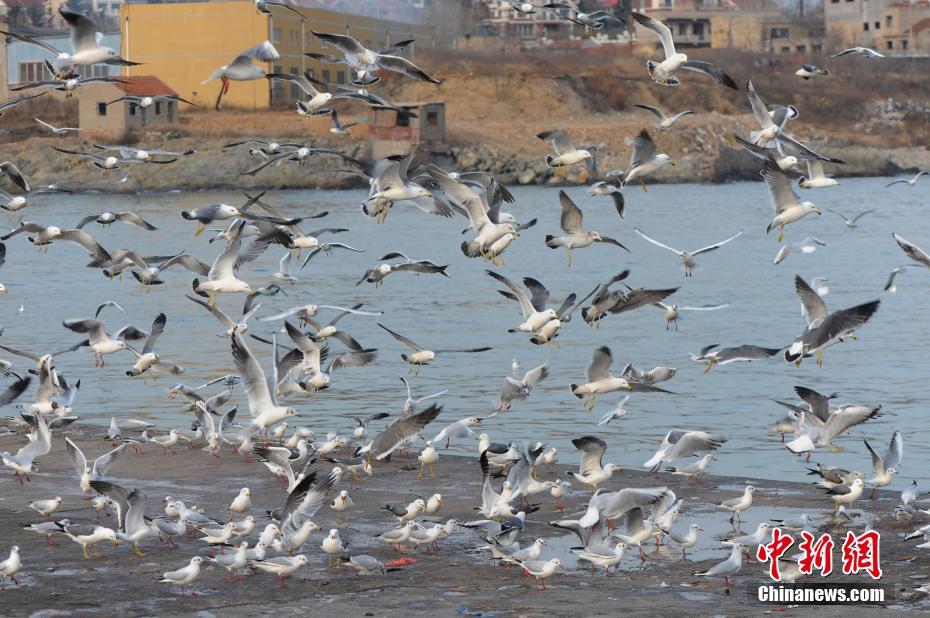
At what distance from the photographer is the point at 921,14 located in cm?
13462

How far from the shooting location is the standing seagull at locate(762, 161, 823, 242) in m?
16.5

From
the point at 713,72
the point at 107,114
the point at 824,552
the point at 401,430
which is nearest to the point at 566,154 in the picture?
the point at 713,72

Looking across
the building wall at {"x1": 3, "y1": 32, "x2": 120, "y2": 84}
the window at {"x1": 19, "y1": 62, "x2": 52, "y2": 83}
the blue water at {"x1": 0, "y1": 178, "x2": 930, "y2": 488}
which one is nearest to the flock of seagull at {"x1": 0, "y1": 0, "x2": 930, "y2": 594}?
the blue water at {"x1": 0, "y1": 178, "x2": 930, "y2": 488}

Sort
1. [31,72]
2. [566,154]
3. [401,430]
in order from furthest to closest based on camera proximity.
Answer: [31,72], [566,154], [401,430]

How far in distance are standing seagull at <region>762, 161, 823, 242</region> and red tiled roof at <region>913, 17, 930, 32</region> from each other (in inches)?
4795

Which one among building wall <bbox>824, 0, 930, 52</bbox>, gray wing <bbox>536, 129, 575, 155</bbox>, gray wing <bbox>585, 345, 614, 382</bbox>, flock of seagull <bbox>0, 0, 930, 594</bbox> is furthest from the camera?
building wall <bbox>824, 0, 930, 52</bbox>

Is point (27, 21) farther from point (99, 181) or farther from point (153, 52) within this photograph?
point (99, 181)

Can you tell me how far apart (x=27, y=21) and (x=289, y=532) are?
126686 mm

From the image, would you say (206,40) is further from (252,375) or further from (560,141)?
(252,375)

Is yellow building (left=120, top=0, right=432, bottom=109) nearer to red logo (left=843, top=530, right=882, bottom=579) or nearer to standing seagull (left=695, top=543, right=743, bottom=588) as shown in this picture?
red logo (left=843, top=530, right=882, bottom=579)

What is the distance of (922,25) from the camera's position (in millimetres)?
132500

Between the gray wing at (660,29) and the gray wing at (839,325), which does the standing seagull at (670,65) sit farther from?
the gray wing at (839,325)

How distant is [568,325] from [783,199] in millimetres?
13972

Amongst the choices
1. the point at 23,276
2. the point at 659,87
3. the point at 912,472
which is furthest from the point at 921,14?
the point at 912,472
